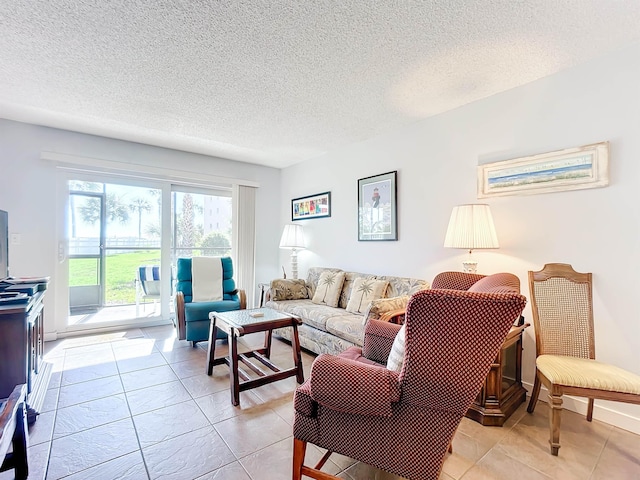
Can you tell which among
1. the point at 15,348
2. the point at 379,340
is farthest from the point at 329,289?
the point at 15,348

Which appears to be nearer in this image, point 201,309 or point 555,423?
point 555,423

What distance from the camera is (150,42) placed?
6.31ft

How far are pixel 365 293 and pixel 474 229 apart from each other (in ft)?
4.11

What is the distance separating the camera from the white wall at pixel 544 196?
6.45 feet

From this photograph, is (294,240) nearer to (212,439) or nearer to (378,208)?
(378,208)

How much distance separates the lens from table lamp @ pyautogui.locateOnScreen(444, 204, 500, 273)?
2.33m

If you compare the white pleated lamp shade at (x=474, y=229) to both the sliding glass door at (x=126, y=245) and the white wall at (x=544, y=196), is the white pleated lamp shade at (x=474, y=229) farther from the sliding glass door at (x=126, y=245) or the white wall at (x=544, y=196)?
the sliding glass door at (x=126, y=245)

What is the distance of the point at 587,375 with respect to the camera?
1.71m

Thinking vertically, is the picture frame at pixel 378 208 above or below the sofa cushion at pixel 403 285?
above

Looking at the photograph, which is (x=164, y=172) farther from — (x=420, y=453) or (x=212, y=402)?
(x=420, y=453)

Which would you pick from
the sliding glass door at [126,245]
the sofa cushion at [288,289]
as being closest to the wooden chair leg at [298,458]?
the sofa cushion at [288,289]

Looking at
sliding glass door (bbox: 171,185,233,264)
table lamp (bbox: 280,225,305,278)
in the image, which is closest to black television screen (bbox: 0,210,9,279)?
sliding glass door (bbox: 171,185,233,264)

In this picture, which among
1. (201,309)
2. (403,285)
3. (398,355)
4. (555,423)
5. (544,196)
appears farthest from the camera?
(201,309)

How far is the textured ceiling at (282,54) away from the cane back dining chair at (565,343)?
57.1 inches
